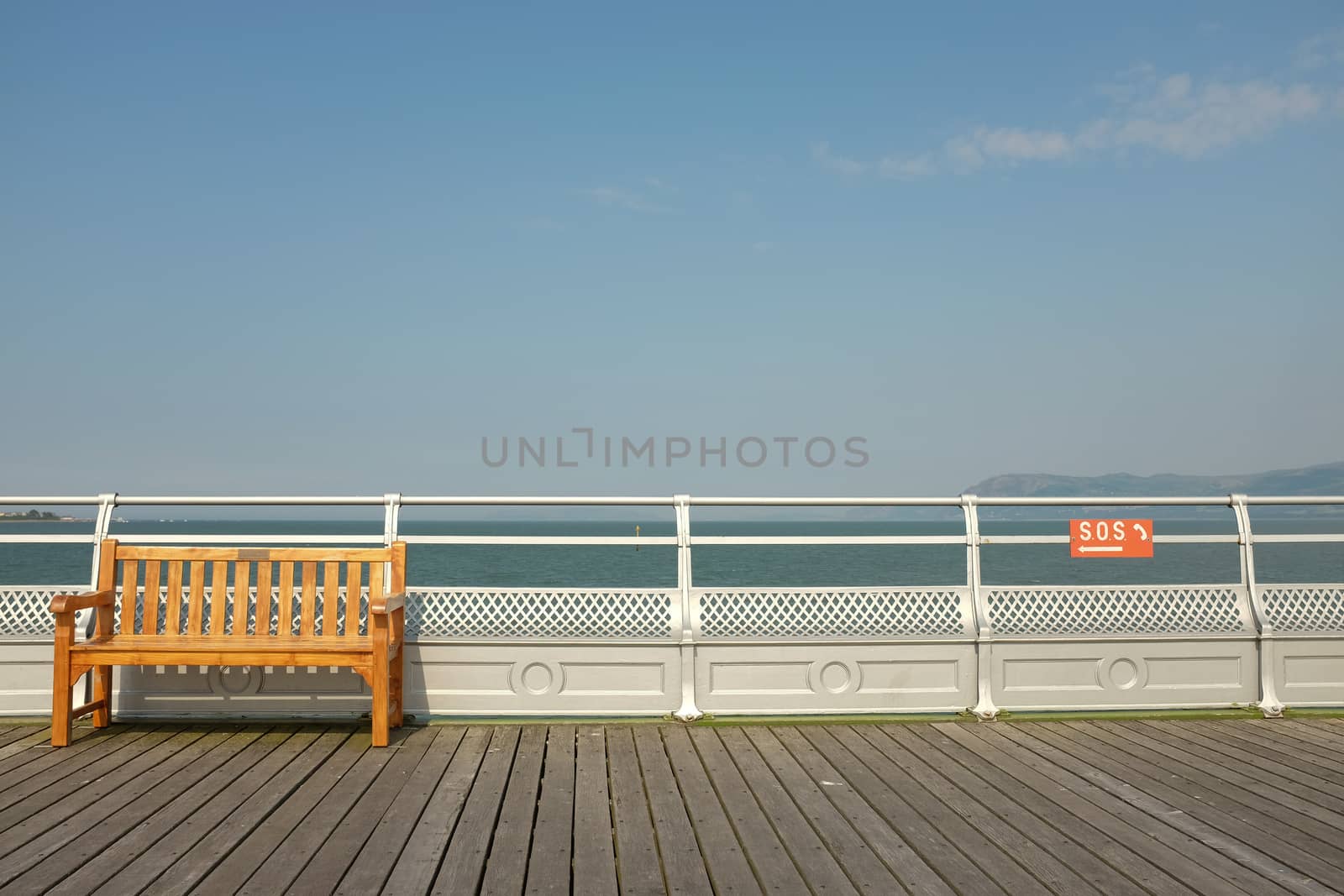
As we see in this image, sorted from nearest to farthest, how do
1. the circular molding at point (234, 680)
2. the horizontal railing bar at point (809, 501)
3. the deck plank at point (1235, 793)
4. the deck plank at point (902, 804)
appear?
the deck plank at point (902, 804) < the deck plank at point (1235, 793) < the circular molding at point (234, 680) < the horizontal railing bar at point (809, 501)

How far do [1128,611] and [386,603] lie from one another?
4436mm

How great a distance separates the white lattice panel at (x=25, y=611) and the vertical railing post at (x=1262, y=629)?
6930mm

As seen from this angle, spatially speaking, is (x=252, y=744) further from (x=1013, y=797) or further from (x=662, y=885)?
(x=1013, y=797)

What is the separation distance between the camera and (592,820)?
3.64 m

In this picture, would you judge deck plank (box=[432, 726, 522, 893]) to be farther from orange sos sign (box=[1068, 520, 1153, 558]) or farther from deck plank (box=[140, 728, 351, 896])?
orange sos sign (box=[1068, 520, 1153, 558])

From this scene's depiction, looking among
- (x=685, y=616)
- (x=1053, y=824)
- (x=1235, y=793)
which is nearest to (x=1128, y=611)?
(x=1235, y=793)

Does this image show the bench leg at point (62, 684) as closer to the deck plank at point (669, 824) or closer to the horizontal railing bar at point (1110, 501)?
the deck plank at point (669, 824)

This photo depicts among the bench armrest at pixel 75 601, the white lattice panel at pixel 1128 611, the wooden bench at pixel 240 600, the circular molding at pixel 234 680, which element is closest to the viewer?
the bench armrest at pixel 75 601

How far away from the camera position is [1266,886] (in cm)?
300

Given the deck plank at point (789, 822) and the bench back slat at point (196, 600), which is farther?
the bench back slat at point (196, 600)

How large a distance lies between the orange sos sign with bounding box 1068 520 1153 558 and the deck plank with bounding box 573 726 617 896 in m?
3.17

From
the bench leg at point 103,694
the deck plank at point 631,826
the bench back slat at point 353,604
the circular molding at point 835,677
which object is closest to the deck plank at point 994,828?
the circular molding at point 835,677

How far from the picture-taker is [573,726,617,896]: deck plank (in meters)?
3.06

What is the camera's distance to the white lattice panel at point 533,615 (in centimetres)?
541
